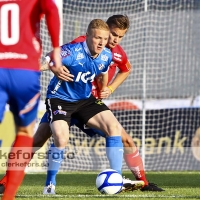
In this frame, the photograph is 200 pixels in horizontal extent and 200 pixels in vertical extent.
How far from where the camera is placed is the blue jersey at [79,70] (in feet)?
24.4

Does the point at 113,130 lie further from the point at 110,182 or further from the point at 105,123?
the point at 110,182

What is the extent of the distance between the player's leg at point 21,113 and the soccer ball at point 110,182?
64.2 inches

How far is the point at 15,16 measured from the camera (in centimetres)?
514

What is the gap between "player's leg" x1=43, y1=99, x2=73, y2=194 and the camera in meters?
7.25

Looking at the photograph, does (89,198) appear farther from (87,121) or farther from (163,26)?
(163,26)

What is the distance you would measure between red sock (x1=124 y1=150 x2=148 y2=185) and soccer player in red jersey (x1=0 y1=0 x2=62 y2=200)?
3.03m

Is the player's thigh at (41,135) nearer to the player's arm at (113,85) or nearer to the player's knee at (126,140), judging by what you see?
the player's arm at (113,85)

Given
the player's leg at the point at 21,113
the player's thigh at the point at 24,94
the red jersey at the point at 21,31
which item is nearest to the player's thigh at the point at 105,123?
the player's leg at the point at 21,113

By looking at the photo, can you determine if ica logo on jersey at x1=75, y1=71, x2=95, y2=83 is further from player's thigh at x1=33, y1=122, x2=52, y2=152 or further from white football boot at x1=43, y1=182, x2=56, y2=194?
white football boot at x1=43, y1=182, x2=56, y2=194

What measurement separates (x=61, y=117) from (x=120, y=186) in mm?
990

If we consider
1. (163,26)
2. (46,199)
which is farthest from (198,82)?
(46,199)

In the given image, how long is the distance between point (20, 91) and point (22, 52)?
297 mm

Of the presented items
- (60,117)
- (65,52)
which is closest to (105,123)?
(60,117)

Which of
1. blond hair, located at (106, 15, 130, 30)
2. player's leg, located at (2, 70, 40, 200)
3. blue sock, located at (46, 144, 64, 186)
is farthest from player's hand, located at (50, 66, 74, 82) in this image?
player's leg, located at (2, 70, 40, 200)
